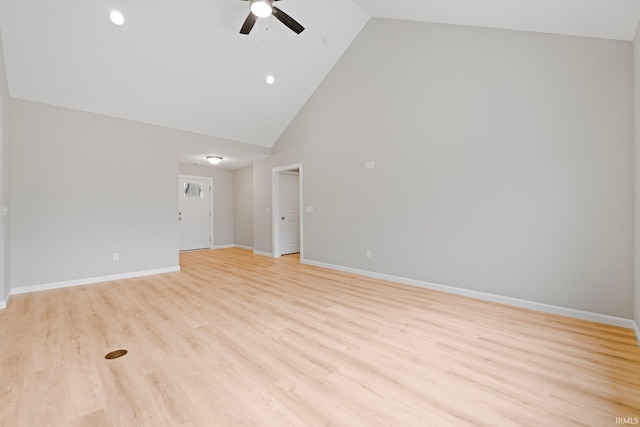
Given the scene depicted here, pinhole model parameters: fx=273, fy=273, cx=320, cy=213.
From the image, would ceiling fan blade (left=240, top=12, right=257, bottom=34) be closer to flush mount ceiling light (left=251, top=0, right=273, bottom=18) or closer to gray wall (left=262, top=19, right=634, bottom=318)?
flush mount ceiling light (left=251, top=0, right=273, bottom=18)

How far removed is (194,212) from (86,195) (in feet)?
11.9

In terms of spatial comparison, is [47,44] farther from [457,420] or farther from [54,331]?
[457,420]

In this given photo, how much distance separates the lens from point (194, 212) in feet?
25.9

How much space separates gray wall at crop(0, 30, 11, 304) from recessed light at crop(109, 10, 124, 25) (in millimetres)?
1317

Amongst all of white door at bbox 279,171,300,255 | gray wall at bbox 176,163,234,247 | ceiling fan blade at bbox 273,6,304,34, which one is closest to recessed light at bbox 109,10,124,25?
ceiling fan blade at bbox 273,6,304,34

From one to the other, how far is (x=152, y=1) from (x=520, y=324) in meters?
5.40

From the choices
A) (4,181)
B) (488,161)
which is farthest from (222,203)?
(488,161)

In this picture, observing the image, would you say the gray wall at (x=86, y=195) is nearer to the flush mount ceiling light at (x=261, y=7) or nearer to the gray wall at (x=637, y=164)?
the flush mount ceiling light at (x=261, y=7)

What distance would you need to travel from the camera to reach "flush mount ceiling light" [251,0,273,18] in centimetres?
291

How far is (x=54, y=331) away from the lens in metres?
2.58

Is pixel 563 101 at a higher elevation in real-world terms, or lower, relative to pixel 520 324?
higher

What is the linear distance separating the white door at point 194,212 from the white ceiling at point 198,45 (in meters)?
2.98

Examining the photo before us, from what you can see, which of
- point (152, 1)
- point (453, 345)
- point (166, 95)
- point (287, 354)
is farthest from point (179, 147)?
point (453, 345)

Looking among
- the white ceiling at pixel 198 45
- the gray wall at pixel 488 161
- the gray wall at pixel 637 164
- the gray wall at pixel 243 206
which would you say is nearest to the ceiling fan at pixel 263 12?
the white ceiling at pixel 198 45
